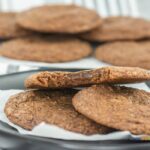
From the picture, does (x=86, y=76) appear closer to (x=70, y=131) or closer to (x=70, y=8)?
(x=70, y=131)

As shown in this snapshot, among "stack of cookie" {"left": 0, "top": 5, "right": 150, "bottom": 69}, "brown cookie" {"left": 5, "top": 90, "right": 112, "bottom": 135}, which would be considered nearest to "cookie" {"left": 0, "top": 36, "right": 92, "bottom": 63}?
"stack of cookie" {"left": 0, "top": 5, "right": 150, "bottom": 69}

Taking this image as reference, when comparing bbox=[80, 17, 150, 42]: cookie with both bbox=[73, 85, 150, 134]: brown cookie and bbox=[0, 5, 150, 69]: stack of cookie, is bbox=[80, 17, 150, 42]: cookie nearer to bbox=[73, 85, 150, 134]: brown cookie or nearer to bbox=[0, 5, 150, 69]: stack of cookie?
bbox=[0, 5, 150, 69]: stack of cookie

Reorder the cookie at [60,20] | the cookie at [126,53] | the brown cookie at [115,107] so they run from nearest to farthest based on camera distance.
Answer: the brown cookie at [115,107], the cookie at [126,53], the cookie at [60,20]

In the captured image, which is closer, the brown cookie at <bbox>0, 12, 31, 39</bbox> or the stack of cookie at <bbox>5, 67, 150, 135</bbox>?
the stack of cookie at <bbox>5, 67, 150, 135</bbox>

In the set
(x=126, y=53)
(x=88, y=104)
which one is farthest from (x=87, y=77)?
(x=126, y=53)

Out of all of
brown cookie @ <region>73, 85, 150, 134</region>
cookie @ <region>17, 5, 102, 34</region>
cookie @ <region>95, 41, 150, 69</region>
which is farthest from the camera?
cookie @ <region>17, 5, 102, 34</region>

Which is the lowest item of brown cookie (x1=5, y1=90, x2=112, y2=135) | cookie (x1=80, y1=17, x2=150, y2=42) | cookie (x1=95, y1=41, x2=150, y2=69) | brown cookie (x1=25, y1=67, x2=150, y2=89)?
cookie (x1=95, y1=41, x2=150, y2=69)

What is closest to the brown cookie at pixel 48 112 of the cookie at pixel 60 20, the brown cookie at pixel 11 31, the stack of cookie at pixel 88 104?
the stack of cookie at pixel 88 104

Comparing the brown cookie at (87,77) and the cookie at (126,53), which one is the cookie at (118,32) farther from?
the brown cookie at (87,77)

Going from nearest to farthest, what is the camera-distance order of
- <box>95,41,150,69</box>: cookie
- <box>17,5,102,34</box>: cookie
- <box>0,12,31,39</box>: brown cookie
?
<box>95,41,150,69</box>: cookie < <box>17,5,102,34</box>: cookie < <box>0,12,31,39</box>: brown cookie
